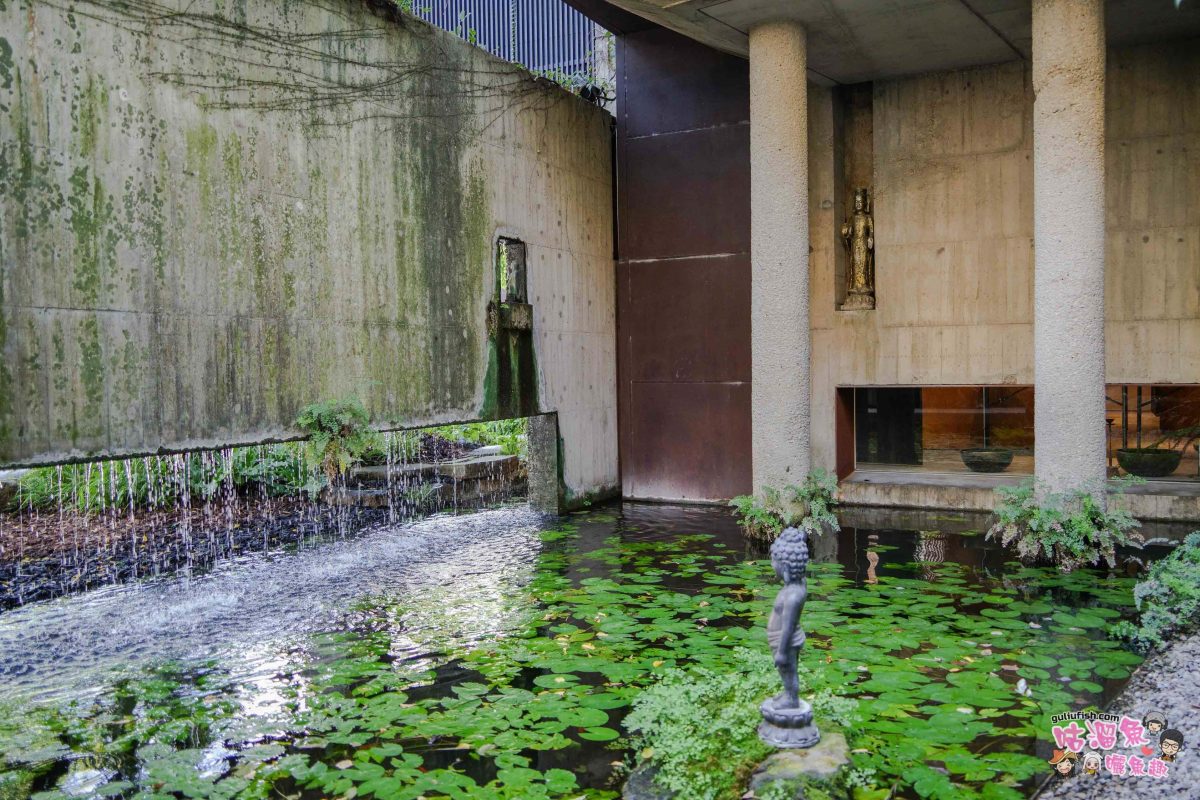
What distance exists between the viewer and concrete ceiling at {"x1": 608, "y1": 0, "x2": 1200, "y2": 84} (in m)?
9.88

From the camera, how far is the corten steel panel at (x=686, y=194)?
1268 cm

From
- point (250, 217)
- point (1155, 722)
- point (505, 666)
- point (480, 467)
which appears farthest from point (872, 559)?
point (480, 467)

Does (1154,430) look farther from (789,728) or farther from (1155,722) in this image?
(789,728)

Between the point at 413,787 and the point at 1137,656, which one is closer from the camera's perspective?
the point at 413,787

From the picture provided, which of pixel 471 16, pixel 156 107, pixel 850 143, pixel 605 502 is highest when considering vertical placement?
pixel 471 16

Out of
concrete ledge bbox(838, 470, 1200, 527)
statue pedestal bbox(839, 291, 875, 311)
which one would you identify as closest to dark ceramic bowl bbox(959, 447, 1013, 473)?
concrete ledge bbox(838, 470, 1200, 527)

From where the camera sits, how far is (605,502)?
13.4 metres

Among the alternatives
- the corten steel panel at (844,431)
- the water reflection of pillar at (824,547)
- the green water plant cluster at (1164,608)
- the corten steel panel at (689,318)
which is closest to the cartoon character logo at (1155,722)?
the green water plant cluster at (1164,608)

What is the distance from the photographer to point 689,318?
1309 centimetres

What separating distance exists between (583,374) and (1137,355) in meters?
6.94

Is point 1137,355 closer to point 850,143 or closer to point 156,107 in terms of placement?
point 850,143

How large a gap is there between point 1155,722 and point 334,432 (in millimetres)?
6836

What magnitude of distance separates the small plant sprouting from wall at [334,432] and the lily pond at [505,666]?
3.58 feet

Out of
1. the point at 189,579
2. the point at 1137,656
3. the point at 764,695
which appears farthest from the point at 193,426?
the point at 1137,656
